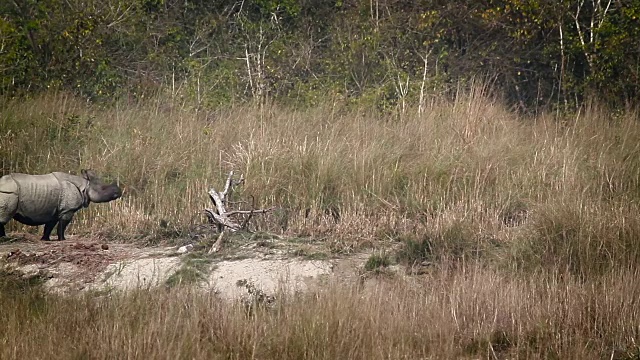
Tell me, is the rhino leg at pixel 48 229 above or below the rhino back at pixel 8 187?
below

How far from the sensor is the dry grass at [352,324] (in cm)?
714

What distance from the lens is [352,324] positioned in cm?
743

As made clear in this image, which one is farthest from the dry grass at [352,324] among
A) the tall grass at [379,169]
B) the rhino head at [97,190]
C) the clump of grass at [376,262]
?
the rhino head at [97,190]

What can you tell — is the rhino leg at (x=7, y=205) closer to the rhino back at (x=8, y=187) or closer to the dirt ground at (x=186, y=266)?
the rhino back at (x=8, y=187)

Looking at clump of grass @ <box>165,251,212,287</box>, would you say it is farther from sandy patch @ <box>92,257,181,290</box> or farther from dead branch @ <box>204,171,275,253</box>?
dead branch @ <box>204,171,275,253</box>

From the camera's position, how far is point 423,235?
10.1 metres

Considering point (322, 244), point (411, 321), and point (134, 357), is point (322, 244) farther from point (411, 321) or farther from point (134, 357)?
point (134, 357)

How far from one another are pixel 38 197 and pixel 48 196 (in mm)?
120

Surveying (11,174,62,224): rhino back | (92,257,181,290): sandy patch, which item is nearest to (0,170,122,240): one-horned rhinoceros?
(11,174,62,224): rhino back

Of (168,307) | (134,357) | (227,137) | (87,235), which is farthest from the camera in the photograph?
(227,137)

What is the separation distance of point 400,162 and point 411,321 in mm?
5031

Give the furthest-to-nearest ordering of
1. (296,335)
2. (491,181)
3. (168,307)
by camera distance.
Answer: (491,181) < (168,307) < (296,335)

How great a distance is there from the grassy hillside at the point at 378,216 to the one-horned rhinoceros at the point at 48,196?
0.61 meters

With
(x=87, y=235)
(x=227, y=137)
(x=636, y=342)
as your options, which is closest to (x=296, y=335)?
(x=636, y=342)
